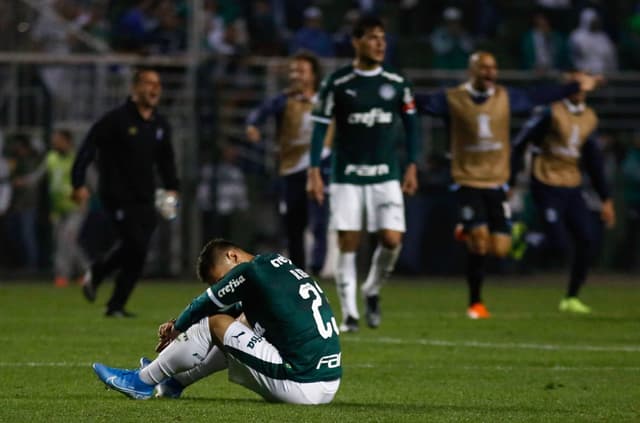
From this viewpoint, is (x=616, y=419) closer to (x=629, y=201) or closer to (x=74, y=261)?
(x=74, y=261)

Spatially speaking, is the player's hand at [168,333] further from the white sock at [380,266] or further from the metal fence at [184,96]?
the metal fence at [184,96]

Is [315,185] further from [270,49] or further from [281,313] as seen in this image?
[270,49]

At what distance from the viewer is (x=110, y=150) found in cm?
1555

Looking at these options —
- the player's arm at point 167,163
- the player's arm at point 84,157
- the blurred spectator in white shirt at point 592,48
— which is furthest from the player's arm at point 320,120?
the blurred spectator in white shirt at point 592,48

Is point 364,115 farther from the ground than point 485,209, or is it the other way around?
point 364,115

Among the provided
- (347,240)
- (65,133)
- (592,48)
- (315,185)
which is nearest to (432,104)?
(347,240)

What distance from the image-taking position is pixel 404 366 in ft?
37.2

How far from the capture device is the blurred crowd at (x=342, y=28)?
2503 cm

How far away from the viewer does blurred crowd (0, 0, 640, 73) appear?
2503cm

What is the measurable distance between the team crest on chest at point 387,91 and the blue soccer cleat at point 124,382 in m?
5.32

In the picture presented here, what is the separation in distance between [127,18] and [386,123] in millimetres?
12533

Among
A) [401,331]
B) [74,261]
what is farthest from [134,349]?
[74,261]

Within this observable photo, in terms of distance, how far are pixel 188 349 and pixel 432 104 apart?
731 cm

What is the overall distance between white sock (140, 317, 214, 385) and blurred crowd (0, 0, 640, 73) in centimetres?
1568
